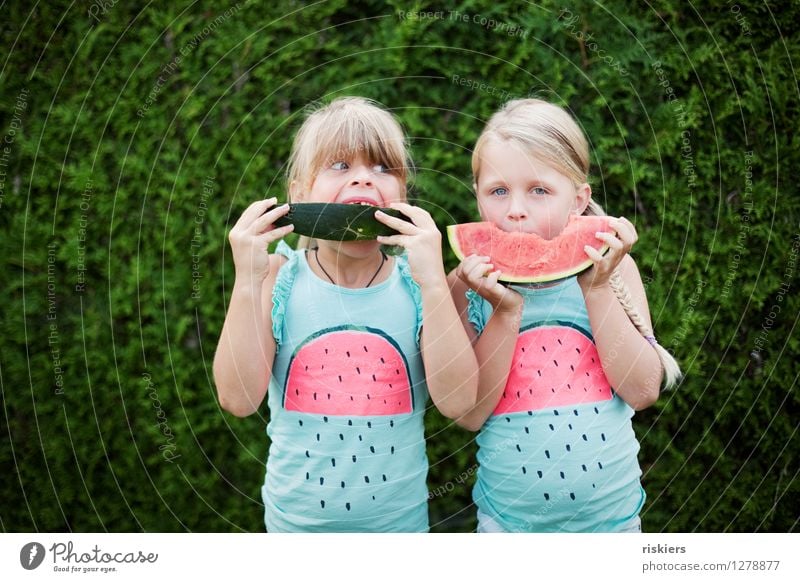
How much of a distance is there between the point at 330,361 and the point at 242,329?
0.32 metres

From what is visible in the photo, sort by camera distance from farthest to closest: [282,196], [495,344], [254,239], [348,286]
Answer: [282,196]
[348,286]
[495,344]
[254,239]

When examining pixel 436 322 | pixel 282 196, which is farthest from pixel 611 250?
pixel 282 196

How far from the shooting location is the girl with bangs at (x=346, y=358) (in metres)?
2.23

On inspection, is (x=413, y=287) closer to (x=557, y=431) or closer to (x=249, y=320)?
(x=249, y=320)

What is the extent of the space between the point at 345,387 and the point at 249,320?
1.28 ft

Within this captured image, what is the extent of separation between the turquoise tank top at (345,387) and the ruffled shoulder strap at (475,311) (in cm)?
18

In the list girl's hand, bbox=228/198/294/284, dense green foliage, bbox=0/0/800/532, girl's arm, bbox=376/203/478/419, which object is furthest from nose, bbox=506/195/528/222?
dense green foliage, bbox=0/0/800/532

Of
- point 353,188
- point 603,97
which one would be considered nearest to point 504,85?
point 603,97

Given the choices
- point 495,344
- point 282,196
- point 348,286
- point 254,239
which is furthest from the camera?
point 282,196

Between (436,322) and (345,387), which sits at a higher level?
(436,322)

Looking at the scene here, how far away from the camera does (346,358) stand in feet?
7.63

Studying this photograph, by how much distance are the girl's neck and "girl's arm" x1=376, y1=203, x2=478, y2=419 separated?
185mm

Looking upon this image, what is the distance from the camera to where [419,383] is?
2.37 metres

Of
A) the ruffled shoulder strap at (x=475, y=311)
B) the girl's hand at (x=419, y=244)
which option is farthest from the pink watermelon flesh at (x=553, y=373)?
the girl's hand at (x=419, y=244)
